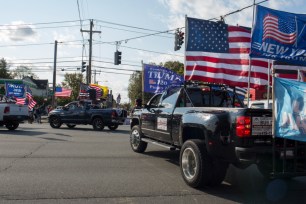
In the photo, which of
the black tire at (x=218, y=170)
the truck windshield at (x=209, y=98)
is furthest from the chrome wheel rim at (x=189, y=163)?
the truck windshield at (x=209, y=98)

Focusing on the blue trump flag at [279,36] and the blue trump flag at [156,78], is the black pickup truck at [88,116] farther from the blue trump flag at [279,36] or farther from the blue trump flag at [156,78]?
the blue trump flag at [279,36]

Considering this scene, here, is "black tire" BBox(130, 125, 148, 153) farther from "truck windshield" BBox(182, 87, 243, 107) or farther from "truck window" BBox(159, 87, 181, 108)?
"truck windshield" BBox(182, 87, 243, 107)

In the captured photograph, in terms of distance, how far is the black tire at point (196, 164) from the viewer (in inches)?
267

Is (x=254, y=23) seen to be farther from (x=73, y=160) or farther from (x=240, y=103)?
(x=73, y=160)

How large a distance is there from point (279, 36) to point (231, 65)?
246cm

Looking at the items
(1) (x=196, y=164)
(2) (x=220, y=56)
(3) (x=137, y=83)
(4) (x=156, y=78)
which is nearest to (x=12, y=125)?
(4) (x=156, y=78)

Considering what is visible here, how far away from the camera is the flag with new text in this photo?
10422 millimetres

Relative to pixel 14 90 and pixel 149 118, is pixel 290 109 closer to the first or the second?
pixel 149 118

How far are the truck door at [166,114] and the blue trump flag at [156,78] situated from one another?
13976 mm

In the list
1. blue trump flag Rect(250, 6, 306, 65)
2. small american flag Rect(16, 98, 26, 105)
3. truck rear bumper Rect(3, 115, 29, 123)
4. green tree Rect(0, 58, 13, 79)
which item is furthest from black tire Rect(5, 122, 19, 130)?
green tree Rect(0, 58, 13, 79)

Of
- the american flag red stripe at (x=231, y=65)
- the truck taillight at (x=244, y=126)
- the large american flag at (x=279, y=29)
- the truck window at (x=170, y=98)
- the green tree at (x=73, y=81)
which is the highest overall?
the green tree at (x=73, y=81)

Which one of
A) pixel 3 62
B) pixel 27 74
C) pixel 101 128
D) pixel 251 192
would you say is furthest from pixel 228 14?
pixel 27 74

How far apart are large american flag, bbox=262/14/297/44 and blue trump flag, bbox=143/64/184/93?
1526 centimetres

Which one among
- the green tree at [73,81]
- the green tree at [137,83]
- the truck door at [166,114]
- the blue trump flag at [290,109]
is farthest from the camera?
the green tree at [73,81]
